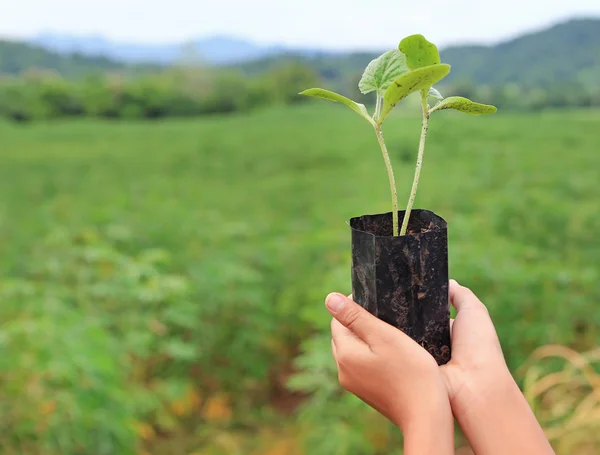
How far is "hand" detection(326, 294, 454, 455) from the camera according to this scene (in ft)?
2.12

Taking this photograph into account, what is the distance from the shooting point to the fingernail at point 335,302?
2.26ft

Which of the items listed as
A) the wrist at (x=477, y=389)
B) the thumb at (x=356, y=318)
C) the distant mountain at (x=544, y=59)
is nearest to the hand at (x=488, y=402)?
the wrist at (x=477, y=389)

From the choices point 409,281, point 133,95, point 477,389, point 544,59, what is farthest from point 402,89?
point 133,95

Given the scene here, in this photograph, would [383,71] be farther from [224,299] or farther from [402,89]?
[224,299]

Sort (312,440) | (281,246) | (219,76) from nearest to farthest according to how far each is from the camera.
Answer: (312,440)
(281,246)
(219,76)

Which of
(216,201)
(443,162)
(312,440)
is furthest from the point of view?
(443,162)

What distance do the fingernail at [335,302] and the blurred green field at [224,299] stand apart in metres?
1.15

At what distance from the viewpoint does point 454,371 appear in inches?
27.6

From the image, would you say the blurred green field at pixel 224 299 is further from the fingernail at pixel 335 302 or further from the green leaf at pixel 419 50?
the green leaf at pixel 419 50

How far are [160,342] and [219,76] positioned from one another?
22263 millimetres

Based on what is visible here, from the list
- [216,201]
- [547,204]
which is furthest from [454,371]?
[216,201]

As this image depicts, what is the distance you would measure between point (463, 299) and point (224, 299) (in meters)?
1.84

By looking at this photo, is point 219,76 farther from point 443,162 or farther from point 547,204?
point 547,204

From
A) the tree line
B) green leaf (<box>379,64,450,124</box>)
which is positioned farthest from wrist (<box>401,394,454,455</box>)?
the tree line
